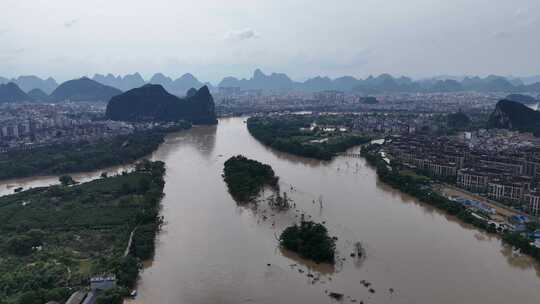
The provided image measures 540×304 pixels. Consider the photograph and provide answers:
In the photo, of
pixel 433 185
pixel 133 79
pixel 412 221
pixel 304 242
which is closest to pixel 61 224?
pixel 304 242

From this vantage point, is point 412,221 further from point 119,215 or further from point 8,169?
point 8,169

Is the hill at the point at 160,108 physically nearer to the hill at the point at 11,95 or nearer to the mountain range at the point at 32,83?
the hill at the point at 11,95

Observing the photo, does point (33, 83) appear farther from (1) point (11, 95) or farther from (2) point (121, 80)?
(1) point (11, 95)

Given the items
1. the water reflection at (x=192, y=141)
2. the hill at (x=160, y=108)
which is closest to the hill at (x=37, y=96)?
the hill at (x=160, y=108)

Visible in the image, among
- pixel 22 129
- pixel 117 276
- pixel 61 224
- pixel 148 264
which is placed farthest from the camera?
pixel 22 129

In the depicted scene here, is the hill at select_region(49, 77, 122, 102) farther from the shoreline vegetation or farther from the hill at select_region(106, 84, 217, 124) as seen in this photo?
the shoreline vegetation
